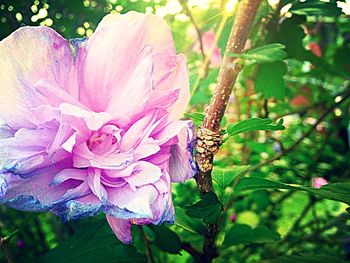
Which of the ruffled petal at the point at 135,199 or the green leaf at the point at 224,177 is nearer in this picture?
the ruffled petal at the point at 135,199

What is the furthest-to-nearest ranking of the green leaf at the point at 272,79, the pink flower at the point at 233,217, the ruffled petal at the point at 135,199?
the pink flower at the point at 233,217 → the green leaf at the point at 272,79 → the ruffled petal at the point at 135,199

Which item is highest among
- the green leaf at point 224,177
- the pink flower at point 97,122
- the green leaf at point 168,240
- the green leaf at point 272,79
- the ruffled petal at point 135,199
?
the pink flower at point 97,122

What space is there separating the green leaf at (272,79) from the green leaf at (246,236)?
23 centimetres

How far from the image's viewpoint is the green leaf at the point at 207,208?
45 centimetres

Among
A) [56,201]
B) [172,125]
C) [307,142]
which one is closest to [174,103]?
[172,125]

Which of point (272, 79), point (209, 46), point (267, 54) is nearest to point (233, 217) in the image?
point (209, 46)

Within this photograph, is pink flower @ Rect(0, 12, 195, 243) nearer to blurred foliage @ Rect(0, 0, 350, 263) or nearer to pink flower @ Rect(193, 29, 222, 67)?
blurred foliage @ Rect(0, 0, 350, 263)

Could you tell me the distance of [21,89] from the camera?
37cm

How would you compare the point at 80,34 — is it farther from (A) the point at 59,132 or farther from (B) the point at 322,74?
(B) the point at 322,74

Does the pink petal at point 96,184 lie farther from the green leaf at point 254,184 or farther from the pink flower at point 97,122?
the green leaf at point 254,184

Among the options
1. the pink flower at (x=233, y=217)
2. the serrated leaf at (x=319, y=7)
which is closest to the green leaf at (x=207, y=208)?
the serrated leaf at (x=319, y=7)

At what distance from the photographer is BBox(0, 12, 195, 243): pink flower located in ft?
1.16

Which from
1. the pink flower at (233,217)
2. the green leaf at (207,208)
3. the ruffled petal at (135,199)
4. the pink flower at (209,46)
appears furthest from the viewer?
the pink flower at (233,217)

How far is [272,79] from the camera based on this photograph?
756 mm
